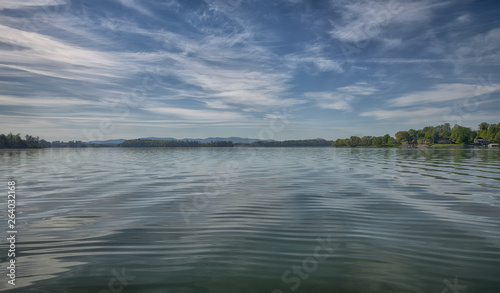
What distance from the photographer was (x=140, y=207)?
14180 mm

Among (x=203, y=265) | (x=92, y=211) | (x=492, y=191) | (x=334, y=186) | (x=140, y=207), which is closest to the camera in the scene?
(x=203, y=265)

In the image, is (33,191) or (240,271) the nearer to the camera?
(240,271)

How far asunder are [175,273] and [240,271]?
60.5 inches

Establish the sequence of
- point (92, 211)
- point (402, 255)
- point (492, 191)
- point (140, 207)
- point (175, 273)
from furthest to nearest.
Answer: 1. point (492, 191)
2. point (140, 207)
3. point (92, 211)
4. point (402, 255)
5. point (175, 273)

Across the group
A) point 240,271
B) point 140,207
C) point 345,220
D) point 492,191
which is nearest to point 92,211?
point 140,207

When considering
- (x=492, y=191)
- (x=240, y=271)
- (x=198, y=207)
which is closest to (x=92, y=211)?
(x=198, y=207)

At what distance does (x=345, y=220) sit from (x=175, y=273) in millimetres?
7305

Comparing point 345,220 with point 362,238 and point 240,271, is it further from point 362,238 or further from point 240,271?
point 240,271

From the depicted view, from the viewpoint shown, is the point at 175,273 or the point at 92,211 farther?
the point at 92,211

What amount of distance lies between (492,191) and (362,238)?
14727mm

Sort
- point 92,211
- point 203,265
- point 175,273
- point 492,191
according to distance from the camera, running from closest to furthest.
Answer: point 175,273 < point 203,265 < point 92,211 < point 492,191

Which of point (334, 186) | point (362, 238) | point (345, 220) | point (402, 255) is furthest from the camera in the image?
point (334, 186)

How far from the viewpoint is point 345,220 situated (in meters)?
11.5

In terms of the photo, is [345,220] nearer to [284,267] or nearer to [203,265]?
[284,267]
